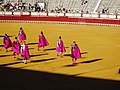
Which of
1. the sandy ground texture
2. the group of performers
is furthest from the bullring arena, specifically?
the group of performers

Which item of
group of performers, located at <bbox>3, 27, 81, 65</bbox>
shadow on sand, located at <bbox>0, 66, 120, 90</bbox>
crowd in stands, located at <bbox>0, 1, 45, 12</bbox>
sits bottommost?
shadow on sand, located at <bbox>0, 66, 120, 90</bbox>

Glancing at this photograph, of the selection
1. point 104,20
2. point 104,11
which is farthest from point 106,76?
point 104,11

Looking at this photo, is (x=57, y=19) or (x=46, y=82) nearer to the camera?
(x=46, y=82)

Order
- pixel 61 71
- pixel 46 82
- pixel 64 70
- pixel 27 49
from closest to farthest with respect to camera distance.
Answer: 1. pixel 46 82
2. pixel 61 71
3. pixel 64 70
4. pixel 27 49

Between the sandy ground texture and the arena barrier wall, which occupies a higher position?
the arena barrier wall

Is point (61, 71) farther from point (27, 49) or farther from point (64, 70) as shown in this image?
point (27, 49)

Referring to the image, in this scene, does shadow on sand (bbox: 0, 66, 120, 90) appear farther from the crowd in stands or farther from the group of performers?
the crowd in stands

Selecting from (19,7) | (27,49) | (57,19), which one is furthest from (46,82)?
(19,7)

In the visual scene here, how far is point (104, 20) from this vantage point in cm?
3812

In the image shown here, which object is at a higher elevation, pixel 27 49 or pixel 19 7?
pixel 19 7

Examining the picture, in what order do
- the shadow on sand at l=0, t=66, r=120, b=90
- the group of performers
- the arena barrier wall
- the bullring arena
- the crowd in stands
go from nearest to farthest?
the shadow on sand at l=0, t=66, r=120, b=90 → the bullring arena → the group of performers → the arena barrier wall → the crowd in stands

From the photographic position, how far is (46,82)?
1179cm

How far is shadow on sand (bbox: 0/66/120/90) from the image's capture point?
1110cm

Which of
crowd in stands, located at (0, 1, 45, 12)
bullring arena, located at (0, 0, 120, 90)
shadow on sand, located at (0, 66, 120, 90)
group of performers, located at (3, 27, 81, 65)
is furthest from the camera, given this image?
crowd in stands, located at (0, 1, 45, 12)
